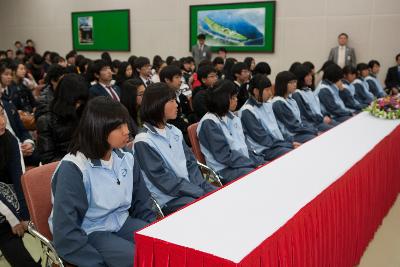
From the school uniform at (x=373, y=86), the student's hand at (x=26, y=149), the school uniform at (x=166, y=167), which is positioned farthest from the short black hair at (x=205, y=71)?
the school uniform at (x=373, y=86)

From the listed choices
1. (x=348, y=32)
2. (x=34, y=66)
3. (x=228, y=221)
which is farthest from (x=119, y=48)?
(x=228, y=221)

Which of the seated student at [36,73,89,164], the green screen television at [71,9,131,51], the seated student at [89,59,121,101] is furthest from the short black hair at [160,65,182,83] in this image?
the green screen television at [71,9,131,51]

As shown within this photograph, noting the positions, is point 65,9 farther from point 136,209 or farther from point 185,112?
point 136,209

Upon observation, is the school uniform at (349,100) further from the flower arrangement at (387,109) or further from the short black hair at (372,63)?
the short black hair at (372,63)

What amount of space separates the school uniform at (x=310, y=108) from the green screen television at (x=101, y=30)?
6659 mm

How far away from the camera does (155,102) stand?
8.13ft

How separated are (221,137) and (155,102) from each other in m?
0.69

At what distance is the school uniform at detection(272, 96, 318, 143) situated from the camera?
162 inches

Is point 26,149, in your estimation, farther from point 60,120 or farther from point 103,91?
point 103,91

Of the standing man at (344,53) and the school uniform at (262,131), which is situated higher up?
the standing man at (344,53)

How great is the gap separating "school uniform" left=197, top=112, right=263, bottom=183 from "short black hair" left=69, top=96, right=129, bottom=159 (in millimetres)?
1183

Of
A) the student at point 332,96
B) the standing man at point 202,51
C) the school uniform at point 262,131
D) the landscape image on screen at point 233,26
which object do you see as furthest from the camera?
the standing man at point 202,51

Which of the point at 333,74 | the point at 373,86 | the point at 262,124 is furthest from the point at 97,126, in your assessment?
the point at 373,86

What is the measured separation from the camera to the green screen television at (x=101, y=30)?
34.3 ft
